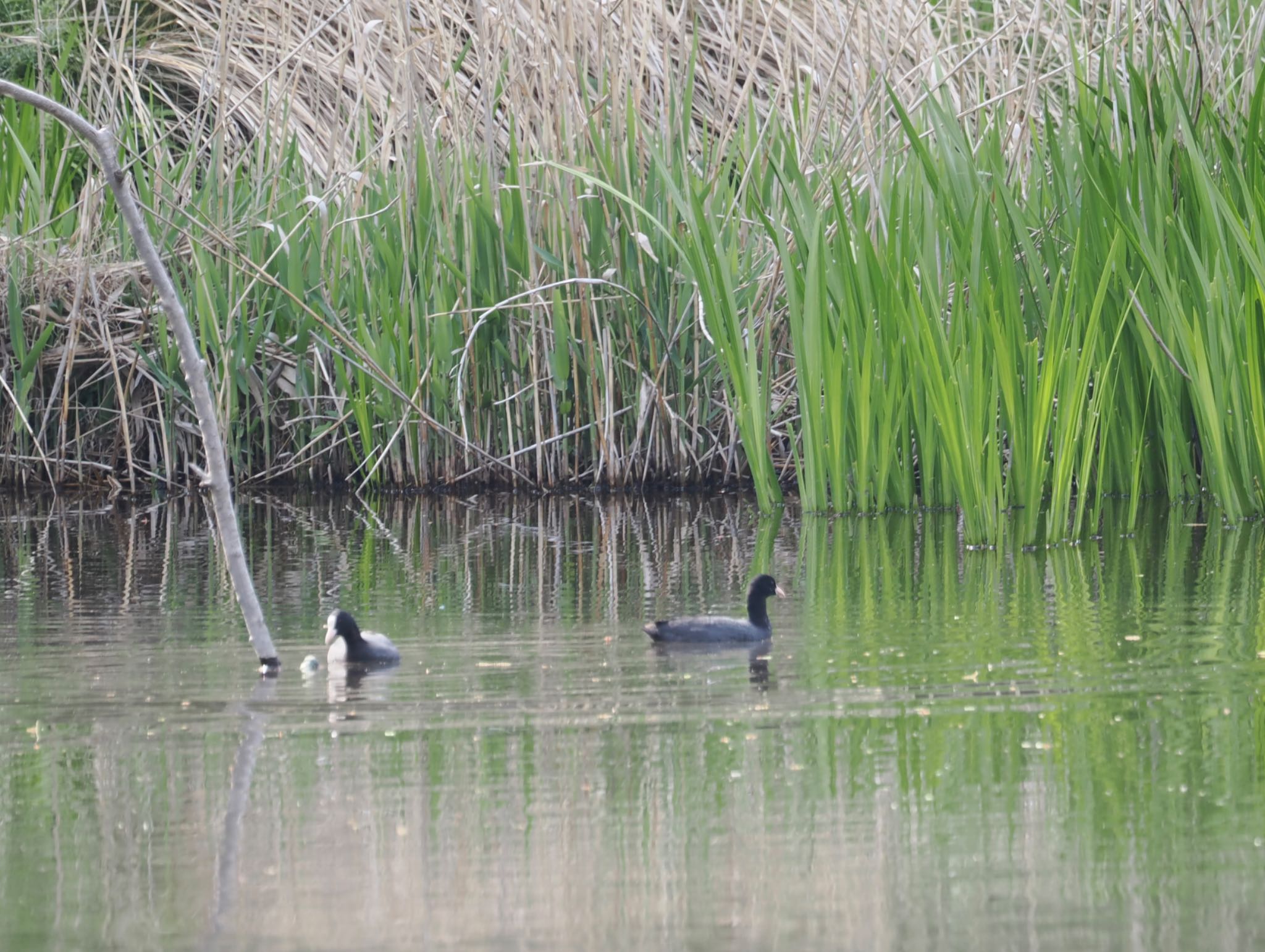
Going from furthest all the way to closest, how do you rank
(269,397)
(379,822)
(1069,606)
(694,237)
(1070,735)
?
1. (269,397)
2. (694,237)
3. (1069,606)
4. (1070,735)
5. (379,822)

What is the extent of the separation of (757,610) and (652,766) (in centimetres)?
165

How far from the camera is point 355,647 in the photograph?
4496 millimetres

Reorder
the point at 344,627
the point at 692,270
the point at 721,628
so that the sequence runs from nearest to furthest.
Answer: the point at 344,627
the point at 721,628
the point at 692,270

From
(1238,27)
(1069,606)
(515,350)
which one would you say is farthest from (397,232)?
(1069,606)

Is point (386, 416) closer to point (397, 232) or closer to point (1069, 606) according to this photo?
point (397, 232)

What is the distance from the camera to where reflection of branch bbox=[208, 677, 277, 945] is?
2.65 meters

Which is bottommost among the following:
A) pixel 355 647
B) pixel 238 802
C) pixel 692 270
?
pixel 238 802

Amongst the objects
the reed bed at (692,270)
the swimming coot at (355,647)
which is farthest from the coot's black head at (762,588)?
the reed bed at (692,270)

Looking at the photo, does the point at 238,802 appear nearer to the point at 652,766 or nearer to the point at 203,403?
the point at 652,766

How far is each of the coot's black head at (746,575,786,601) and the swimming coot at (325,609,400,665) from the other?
979 millimetres

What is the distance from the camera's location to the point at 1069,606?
5137 mm

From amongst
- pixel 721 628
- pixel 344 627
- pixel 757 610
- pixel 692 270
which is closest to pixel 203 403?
pixel 344 627

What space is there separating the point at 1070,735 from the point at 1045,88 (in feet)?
16.2

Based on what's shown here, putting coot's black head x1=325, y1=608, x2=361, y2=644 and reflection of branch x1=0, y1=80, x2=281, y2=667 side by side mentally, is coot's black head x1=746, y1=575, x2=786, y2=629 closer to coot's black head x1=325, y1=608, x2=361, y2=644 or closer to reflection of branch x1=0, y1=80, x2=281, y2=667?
coot's black head x1=325, y1=608, x2=361, y2=644
